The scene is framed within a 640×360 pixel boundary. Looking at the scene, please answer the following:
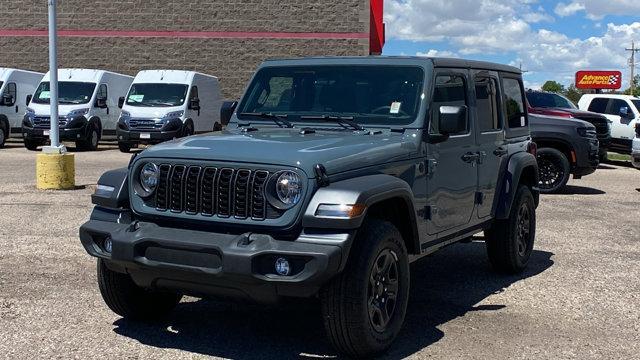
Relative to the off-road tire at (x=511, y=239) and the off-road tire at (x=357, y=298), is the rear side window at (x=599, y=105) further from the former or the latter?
the off-road tire at (x=357, y=298)

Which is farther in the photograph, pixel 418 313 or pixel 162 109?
pixel 162 109

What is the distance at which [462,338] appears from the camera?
17.7 feet

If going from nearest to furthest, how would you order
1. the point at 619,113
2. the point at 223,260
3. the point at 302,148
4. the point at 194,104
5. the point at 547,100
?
the point at 223,260 → the point at 302,148 → the point at 547,100 → the point at 619,113 → the point at 194,104

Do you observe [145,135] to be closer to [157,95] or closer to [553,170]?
[157,95]

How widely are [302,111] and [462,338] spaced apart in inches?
79.4

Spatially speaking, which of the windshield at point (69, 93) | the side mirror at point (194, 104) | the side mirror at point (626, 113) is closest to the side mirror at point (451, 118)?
the side mirror at point (626, 113)

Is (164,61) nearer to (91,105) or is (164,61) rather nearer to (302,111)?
(91,105)

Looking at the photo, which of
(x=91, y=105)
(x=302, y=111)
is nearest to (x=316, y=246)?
(x=302, y=111)

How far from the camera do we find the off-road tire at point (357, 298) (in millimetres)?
4551

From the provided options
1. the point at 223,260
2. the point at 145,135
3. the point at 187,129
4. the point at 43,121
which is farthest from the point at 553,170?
the point at 43,121

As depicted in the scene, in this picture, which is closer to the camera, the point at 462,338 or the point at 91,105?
the point at 462,338

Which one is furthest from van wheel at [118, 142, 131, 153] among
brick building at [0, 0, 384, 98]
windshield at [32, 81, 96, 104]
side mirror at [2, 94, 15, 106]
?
brick building at [0, 0, 384, 98]

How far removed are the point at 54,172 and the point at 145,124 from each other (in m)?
9.68

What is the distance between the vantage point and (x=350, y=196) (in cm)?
446
